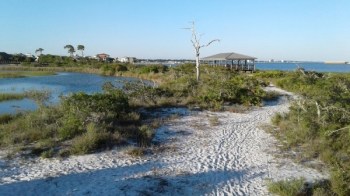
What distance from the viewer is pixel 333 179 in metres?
8.15

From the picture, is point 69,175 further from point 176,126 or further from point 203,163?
point 176,126

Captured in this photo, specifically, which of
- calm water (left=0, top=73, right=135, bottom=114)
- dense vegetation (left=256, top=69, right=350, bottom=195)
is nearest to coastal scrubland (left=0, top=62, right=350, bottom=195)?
dense vegetation (left=256, top=69, right=350, bottom=195)

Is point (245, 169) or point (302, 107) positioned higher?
point (302, 107)

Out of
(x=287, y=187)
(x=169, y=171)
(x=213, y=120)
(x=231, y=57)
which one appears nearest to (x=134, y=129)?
(x=169, y=171)

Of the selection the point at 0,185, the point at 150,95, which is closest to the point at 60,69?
the point at 150,95

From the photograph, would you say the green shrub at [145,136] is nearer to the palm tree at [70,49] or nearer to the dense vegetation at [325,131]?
the dense vegetation at [325,131]

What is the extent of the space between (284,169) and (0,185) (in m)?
7.08

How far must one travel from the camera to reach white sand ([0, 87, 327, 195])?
26.3 ft

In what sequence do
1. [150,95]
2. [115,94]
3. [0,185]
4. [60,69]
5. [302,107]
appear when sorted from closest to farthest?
[0,185]
[302,107]
[115,94]
[150,95]
[60,69]

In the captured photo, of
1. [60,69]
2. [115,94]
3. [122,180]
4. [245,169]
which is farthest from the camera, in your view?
[60,69]

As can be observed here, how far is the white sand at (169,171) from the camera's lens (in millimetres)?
8023

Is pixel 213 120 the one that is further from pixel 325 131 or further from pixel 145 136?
pixel 325 131

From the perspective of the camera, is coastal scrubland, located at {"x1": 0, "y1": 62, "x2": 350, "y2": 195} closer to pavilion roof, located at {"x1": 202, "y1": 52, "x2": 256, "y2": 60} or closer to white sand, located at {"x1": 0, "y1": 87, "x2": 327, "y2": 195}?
white sand, located at {"x1": 0, "y1": 87, "x2": 327, "y2": 195}

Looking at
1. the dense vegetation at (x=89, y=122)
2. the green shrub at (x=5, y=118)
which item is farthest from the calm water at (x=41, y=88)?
the dense vegetation at (x=89, y=122)
